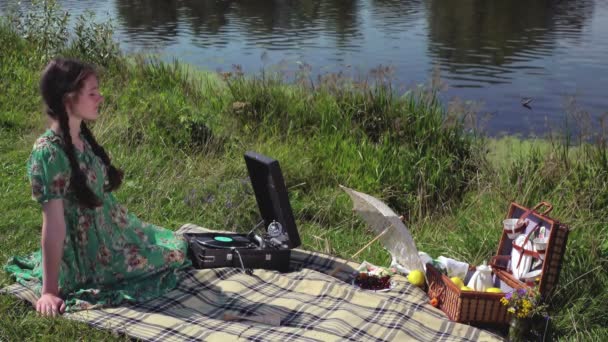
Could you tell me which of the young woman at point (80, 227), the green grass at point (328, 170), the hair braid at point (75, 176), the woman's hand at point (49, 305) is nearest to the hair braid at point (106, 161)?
the young woman at point (80, 227)

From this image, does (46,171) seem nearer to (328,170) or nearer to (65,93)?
(65,93)

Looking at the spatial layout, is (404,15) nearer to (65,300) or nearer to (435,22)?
(435,22)

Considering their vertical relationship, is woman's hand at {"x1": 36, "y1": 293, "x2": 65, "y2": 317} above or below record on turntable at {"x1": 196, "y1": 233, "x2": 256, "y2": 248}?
above

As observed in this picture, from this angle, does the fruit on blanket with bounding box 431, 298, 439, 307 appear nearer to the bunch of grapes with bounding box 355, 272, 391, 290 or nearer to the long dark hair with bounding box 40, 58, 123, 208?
the bunch of grapes with bounding box 355, 272, 391, 290

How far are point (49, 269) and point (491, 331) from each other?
2.09 meters

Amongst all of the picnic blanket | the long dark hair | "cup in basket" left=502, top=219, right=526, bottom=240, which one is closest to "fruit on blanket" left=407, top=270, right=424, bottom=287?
the picnic blanket

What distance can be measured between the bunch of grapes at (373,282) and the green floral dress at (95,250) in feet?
3.20

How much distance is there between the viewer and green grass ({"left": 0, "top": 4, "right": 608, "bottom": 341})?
427 cm

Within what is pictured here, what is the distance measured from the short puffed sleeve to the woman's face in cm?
18

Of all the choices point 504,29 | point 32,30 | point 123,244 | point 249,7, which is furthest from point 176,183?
point 249,7

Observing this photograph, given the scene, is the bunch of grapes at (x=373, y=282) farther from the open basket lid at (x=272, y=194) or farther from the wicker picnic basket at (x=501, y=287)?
the open basket lid at (x=272, y=194)

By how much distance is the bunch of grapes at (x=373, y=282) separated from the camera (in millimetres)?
3914

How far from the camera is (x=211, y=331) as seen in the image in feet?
10.9

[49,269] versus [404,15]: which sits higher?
[49,269]
